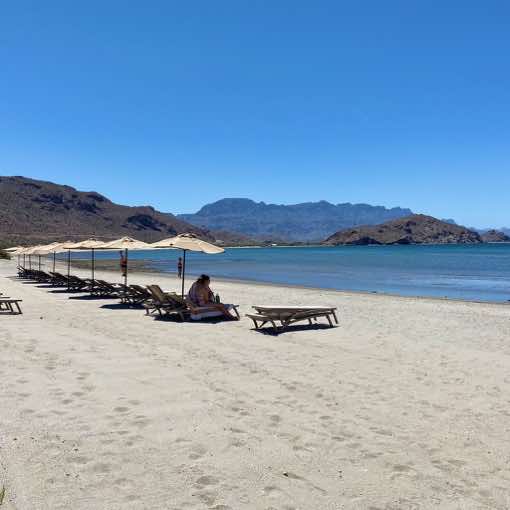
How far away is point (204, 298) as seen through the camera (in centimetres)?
1207

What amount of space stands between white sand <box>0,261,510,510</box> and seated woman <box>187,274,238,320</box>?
6.73 feet

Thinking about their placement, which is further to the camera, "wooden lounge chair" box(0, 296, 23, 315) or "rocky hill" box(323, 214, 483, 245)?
"rocky hill" box(323, 214, 483, 245)

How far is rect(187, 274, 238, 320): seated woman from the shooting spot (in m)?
11.9

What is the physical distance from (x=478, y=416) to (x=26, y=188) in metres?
165

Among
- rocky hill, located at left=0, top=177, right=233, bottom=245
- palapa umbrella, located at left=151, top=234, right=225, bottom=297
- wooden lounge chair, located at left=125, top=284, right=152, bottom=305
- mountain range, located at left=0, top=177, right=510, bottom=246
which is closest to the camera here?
palapa umbrella, located at left=151, top=234, right=225, bottom=297

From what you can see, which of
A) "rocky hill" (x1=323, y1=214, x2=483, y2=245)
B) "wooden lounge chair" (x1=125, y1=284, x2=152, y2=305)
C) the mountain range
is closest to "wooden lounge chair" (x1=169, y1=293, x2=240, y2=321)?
"wooden lounge chair" (x1=125, y1=284, x2=152, y2=305)

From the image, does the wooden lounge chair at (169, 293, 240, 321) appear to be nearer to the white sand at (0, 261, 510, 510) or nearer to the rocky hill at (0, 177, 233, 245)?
the white sand at (0, 261, 510, 510)

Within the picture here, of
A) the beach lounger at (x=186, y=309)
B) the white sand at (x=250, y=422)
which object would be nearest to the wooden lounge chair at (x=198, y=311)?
the beach lounger at (x=186, y=309)

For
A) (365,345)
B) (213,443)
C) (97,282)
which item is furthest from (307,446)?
(97,282)

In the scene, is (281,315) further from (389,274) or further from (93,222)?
(93,222)

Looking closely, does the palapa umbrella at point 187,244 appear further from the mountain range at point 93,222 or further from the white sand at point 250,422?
the mountain range at point 93,222

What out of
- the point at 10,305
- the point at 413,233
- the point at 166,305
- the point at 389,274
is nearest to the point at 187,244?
the point at 166,305

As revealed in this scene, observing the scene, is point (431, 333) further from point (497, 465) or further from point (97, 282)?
point (97, 282)

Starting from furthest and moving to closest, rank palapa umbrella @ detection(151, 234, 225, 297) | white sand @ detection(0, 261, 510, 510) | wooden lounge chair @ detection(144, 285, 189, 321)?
palapa umbrella @ detection(151, 234, 225, 297) → wooden lounge chair @ detection(144, 285, 189, 321) → white sand @ detection(0, 261, 510, 510)
